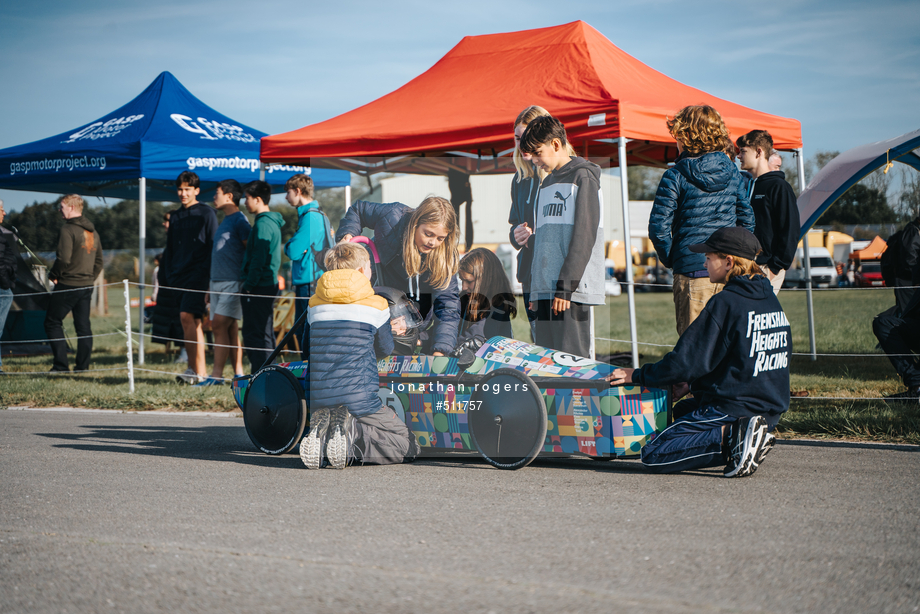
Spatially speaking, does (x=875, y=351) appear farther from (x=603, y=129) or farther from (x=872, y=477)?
(x=872, y=477)

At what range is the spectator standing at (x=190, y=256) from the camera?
914 cm

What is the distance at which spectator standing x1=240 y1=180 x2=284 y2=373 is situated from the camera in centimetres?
852

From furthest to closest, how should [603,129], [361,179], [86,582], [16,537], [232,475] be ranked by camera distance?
[361,179]
[603,129]
[232,475]
[16,537]
[86,582]

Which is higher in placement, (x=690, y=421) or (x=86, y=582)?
(x=690, y=421)

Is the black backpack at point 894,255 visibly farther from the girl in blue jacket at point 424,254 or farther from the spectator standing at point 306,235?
the spectator standing at point 306,235

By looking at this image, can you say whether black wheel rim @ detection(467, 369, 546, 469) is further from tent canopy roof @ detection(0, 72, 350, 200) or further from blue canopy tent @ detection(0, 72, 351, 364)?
tent canopy roof @ detection(0, 72, 350, 200)

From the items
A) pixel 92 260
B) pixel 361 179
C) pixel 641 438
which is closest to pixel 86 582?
pixel 641 438

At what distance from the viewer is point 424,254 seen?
5363 mm

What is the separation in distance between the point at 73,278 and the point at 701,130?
8010mm

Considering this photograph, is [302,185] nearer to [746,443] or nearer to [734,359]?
[734,359]

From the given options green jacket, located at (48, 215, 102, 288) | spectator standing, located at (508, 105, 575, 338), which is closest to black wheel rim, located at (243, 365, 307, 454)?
spectator standing, located at (508, 105, 575, 338)

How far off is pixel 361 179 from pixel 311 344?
4174 millimetres

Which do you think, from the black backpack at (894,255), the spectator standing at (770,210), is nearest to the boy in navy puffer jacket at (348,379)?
the spectator standing at (770,210)

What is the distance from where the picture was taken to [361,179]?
348 inches
